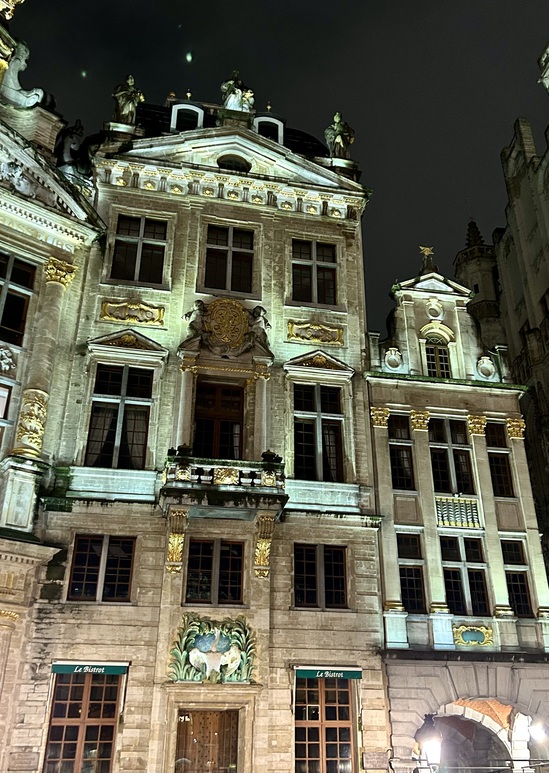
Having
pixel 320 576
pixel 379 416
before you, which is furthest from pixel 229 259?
pixel 320 576

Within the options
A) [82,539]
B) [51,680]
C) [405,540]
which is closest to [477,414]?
[405,540]

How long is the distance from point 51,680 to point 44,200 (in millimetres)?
16013

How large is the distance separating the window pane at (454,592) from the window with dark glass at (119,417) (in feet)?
35.1

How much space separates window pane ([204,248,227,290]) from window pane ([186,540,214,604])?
32.6 feet

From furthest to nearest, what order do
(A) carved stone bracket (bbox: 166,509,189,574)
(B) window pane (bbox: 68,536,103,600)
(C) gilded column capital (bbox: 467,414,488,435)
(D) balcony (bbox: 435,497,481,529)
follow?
1. (C) gilded column capital (bbox: 467,414,488,435)
2. (D) balcony (bbox: 435,497,481,529)
3. (A) carved stone bracket (bbox: 166,509,189,574)
4. (B) window pane (bbox: 68,536,103,600)

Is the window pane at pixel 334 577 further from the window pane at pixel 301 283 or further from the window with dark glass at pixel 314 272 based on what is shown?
the window pane at pixel 301 283

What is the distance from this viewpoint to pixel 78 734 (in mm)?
19297

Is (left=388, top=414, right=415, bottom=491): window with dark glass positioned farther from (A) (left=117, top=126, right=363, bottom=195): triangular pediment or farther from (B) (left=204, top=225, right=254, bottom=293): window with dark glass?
(A) (left=117, top=126, right=363, bottom=195): triangular pediment

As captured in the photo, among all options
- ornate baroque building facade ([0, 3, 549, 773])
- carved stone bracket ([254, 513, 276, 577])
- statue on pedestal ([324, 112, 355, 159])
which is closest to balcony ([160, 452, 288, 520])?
ornate baroque building facade ([0, 3, 549, 773])

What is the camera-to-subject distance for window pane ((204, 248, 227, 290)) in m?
27.1

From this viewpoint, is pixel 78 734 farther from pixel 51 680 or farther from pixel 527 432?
pixel 527 432

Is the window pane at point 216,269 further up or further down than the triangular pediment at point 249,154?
further down

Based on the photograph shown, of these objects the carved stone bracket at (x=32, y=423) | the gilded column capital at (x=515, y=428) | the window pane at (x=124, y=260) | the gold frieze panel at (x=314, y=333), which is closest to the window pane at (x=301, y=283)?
the gold frieze panel at (x=314, y=333)

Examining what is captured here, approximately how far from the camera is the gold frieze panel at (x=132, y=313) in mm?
25344
